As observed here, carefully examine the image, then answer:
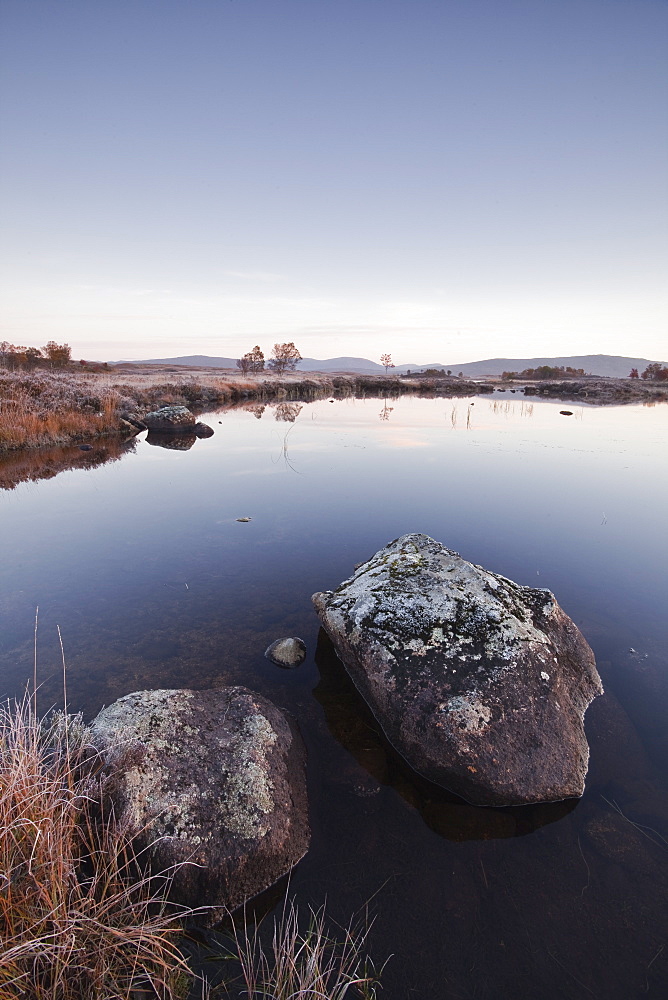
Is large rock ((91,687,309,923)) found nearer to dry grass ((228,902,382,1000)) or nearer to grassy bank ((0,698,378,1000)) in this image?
grassy bank ((0,698,378,1000))

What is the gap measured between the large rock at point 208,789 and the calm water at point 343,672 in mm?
382

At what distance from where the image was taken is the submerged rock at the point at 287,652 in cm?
587

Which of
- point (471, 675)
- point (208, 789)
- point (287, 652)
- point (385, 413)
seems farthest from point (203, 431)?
point (208, 789)

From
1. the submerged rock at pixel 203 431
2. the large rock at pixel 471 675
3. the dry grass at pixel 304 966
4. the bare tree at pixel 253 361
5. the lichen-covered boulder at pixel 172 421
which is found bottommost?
the dry grass at pixel 304 966

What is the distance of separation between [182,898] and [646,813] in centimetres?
400

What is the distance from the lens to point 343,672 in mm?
5793

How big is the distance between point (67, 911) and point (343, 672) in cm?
374

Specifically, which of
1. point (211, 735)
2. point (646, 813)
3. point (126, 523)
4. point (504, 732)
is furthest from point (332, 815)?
point (126, 523)

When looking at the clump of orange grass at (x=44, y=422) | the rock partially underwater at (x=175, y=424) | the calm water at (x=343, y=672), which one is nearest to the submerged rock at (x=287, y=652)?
the calm water at (x=343, y=672)

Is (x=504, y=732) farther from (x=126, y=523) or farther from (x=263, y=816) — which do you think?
(x=126, y=523)

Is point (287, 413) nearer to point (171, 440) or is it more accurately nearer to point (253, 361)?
point (171, 440)

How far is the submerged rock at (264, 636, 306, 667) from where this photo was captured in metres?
5.87

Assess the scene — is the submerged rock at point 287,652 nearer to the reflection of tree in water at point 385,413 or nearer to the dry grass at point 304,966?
the dry grass at point 304,966

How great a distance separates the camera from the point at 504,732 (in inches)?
162
